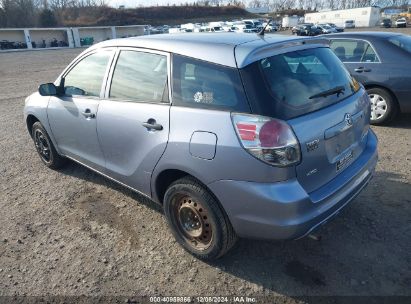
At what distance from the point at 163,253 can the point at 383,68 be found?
511cm

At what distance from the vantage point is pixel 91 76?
151 inches

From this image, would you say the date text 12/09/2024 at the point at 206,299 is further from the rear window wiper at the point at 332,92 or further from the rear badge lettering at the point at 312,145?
the rear window wiper at the point at 332,92

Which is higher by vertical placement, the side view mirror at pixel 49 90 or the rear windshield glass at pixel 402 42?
the rear windshield glass at pixel 402 42

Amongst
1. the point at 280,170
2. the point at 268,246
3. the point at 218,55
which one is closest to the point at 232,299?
the point at 268,246

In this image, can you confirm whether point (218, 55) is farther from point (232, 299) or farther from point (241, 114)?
point (232, 299)

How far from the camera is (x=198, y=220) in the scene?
117 inches

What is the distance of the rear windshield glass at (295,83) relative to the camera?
97.3 inches

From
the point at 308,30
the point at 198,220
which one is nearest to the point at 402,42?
the point at 198,220

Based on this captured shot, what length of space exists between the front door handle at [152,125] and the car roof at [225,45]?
2.01ft

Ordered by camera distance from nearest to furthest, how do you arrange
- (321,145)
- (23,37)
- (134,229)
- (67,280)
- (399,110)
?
(321,145) < (67,280) < (134,229) < (399,110) < (23,37)

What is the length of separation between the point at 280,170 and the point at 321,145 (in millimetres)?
436

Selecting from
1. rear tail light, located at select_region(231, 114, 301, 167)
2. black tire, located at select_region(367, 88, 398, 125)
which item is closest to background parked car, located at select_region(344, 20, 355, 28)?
black tire, located at select_region(367, 88, 398, 125)

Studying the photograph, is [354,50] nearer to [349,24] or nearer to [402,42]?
[402,42]

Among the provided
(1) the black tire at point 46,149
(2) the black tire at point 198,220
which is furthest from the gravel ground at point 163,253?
(1) the black tire at point 46,149
